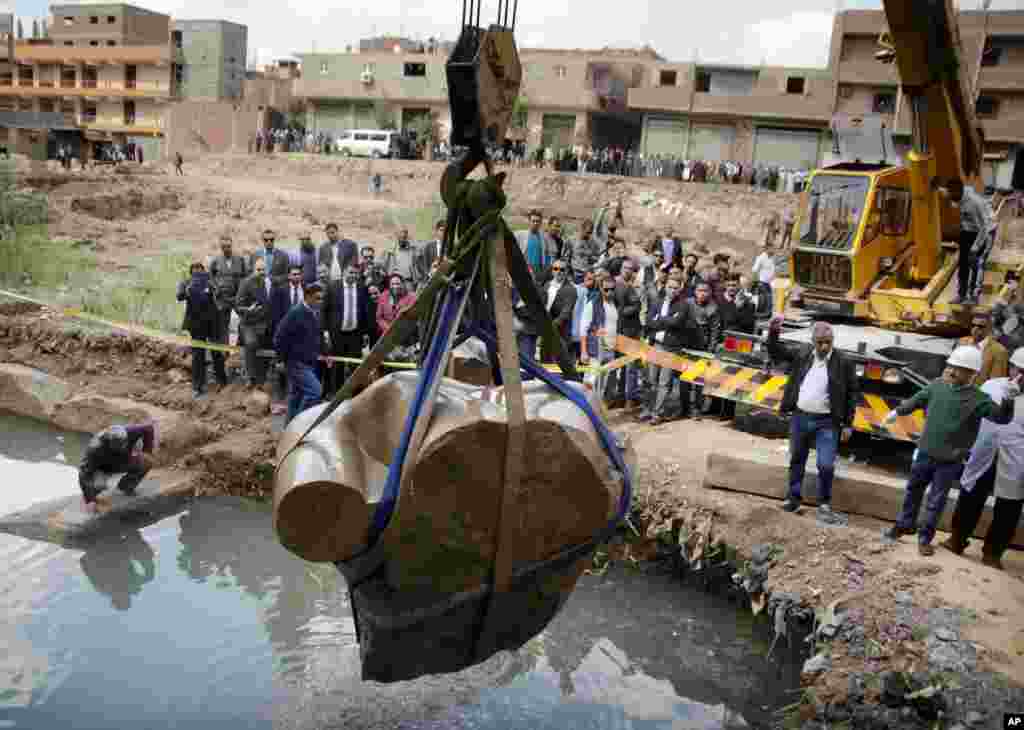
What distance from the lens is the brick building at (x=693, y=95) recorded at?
32.2 meters

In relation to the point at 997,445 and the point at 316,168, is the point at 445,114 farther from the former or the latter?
the point at 997,445

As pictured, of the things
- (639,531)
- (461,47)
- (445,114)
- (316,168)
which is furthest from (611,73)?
(461,47)

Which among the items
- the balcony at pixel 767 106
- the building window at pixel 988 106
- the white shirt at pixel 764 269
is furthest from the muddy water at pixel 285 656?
the building window at pixel 988 106

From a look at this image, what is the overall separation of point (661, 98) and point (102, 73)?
103ft

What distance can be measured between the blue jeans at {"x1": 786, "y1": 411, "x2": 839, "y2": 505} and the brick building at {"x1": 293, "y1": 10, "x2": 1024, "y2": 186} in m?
24.8

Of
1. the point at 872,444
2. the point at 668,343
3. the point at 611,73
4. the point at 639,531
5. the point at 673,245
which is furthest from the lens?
the point at 611,73

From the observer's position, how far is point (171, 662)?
5.66 metres

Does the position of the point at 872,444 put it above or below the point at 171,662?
above

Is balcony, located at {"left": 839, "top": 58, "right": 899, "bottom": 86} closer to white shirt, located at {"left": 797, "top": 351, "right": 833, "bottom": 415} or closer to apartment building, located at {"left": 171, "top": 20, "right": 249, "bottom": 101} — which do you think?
white shirt, located at {"left": 797, "top": 351, "right": 833, "bottom": 415}

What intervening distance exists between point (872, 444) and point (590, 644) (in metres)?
4.17

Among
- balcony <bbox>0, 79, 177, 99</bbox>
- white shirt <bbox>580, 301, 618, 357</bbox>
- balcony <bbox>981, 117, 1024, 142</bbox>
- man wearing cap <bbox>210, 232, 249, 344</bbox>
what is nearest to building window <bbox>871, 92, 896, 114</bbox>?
balcony <bbox>981, 117, 1024, 142</bbox>

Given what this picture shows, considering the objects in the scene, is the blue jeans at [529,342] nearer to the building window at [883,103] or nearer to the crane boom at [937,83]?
the crane boom at [937,83]

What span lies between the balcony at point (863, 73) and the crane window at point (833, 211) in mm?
26955

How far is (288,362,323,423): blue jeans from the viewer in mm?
8203
